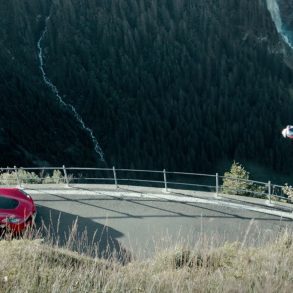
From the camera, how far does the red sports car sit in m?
13.1

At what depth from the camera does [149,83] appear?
57094mm

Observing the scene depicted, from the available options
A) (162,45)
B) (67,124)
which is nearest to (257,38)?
(162,45)

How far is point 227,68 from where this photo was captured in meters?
60.0

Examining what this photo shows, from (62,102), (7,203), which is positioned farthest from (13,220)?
(62,102)

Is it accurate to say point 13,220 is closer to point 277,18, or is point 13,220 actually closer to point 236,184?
point 236,184

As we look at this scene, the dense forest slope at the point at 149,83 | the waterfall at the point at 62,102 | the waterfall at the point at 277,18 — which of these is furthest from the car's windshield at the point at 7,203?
the waterfall at the point at 277,18

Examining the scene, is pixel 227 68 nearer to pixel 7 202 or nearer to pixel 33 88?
pixel 33 88

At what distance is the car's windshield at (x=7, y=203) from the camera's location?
13.7 metres

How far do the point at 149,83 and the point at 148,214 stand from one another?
42.6 m

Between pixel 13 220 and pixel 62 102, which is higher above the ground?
pixel 62 102

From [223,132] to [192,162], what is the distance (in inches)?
225

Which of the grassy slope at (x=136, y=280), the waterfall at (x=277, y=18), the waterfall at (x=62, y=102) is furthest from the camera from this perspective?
the waterfall at (x=277, y=18)

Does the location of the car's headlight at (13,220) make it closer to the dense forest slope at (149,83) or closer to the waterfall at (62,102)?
the dense forest slope at (149,83)

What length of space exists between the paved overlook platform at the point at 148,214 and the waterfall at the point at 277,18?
174 ft
